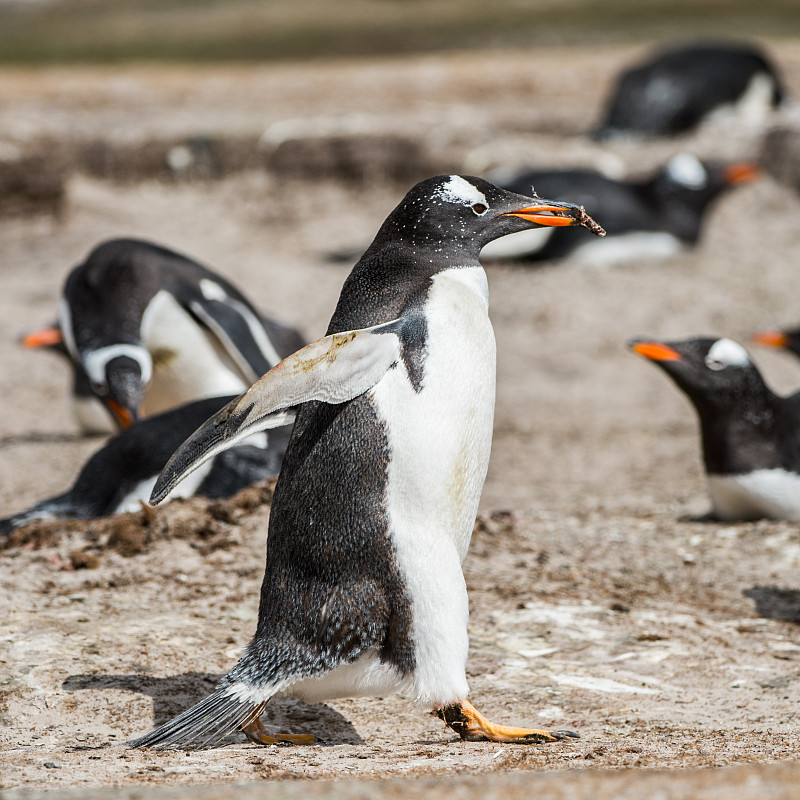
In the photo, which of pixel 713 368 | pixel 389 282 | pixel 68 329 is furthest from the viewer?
pixel 68 329

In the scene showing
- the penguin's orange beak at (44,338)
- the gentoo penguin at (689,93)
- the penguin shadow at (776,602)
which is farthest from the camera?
the gentoo penguin at (689,93)

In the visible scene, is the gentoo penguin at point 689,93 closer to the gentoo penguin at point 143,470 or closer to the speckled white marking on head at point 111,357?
the speckled white marking on head at point 111,357

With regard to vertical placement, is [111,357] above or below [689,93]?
below

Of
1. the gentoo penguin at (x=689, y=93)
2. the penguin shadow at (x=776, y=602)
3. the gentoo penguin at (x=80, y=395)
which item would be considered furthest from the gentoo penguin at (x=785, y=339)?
the gentoo penguin at (x=689, y=93)

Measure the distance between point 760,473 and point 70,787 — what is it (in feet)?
10.8

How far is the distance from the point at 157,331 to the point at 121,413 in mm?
545

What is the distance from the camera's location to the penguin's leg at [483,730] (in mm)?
Answer: 2648

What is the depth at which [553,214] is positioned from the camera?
305 centimetres

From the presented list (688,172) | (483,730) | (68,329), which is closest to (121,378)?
(68,329)

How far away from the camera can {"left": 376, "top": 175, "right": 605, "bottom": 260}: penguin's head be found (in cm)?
297

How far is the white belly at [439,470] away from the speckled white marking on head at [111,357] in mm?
3132

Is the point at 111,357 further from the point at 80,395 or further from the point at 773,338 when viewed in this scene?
the point at 773,338


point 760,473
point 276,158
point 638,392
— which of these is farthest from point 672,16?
point 760,473

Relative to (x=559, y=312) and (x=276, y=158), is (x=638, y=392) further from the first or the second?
(x=276, y=158)
